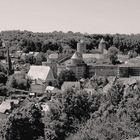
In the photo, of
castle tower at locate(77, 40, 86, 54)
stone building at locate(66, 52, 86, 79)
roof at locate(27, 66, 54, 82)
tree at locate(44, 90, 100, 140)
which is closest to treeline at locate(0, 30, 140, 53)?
castle tower at locate(77, 40, 86, 54)

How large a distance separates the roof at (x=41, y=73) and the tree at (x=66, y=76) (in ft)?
3.88

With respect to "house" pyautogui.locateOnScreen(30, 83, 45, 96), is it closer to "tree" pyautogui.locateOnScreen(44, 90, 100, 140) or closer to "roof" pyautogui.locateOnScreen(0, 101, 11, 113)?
"roof" pyautogui.locateOnScreen(0, 101, 11, 113)

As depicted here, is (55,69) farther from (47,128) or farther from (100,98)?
(47,128)

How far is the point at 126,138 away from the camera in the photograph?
2008 centimetres

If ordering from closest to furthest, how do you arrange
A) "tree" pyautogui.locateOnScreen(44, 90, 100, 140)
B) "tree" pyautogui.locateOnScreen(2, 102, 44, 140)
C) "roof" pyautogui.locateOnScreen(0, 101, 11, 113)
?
"tree" pyautogui.locateOnScreen(2, 102, 44, 140) < "tree" pyautogui.locateOnScreen(44, 90, 100, 140) < "roof" pyautogui.locateOnScreen(0, 101, 11, 113)

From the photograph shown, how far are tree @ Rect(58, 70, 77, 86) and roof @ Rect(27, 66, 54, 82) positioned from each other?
1.18 metres

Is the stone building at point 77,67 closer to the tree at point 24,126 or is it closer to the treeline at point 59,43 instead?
the tree at point 24,126

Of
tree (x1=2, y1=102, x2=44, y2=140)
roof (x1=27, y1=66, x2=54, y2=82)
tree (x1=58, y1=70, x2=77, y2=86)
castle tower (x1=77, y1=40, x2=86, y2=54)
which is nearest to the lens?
tree (x1=2, y1=102, x2=44, y2=140)

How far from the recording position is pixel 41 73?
5025 cm

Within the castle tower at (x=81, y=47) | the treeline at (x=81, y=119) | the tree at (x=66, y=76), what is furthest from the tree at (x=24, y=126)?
the castle tower at (x=81, y=47)

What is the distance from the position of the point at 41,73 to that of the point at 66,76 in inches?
136

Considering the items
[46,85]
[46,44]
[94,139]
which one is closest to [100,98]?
[94,139]

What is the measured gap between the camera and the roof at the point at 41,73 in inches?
1927

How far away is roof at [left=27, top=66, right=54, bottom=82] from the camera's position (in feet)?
161
